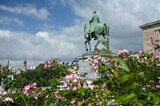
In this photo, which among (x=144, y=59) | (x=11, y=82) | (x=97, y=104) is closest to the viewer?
(x=97, y=104)

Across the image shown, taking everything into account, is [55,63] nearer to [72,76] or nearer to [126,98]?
[72,76]

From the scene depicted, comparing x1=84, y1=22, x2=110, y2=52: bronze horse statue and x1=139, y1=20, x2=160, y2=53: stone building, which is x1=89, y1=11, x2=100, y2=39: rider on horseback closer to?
x1=84, y1=22, x2=110, y2=52: bronze horse statue

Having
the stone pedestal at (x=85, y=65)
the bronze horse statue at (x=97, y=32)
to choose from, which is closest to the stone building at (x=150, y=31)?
the bronze horse statue at (x=97, y=32)

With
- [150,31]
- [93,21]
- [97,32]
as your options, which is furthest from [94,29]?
[150,31]

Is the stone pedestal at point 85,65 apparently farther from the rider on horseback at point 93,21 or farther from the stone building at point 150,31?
the stone building at point 150,31

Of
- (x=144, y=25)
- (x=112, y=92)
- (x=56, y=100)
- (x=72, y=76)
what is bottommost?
(x=56, y=100)

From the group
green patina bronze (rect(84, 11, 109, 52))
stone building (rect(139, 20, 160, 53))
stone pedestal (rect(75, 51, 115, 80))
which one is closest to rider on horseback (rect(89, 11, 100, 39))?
green patina bronze (rect(84, 11, 109, 52))

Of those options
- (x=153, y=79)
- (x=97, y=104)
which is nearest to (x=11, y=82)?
(x=97, y=104)

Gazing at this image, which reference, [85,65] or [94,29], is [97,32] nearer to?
[94,29]

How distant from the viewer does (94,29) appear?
12.5 meters

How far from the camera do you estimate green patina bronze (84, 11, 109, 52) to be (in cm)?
1243

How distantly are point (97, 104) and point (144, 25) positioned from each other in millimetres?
29625

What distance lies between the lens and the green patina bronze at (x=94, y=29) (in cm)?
1243

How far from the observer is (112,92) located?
238 cm
